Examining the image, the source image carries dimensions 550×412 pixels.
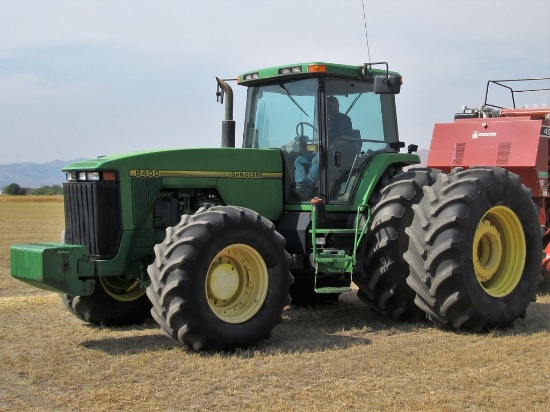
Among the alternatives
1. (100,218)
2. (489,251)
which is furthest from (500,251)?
(100,218)

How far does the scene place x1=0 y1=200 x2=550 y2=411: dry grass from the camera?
5.36m

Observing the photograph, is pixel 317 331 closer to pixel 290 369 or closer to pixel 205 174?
pixel 290 369

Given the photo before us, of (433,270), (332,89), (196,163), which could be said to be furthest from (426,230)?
(196,163)

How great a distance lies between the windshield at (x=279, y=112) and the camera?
841 centimetres

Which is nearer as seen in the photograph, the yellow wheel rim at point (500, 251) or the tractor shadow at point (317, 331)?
the tractor shadow at point (317, 331)

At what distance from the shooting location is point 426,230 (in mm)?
7812

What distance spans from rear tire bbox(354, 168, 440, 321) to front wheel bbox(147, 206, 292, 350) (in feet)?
3.95

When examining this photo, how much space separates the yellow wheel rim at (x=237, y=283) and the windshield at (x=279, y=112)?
178 centimetres

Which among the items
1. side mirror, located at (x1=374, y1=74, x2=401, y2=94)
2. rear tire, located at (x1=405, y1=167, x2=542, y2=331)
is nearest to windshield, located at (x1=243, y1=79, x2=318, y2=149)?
side mirror, located at (x1=374, y1=74, x2=401, y2=94)

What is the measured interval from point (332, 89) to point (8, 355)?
4215 mm

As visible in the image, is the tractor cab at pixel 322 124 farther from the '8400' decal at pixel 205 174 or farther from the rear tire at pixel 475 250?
the rear tire at pixel 475 250

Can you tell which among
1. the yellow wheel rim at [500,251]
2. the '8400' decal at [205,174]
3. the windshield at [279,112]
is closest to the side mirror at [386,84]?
the windshield at [279,112]

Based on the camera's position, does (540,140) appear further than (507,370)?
Yes

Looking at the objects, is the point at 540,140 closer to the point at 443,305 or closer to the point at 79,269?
the point at 443,305
